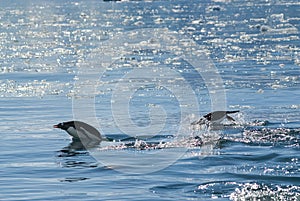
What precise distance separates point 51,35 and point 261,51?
23.3 meters

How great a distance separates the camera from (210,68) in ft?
125

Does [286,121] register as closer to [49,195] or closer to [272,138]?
[272,138]

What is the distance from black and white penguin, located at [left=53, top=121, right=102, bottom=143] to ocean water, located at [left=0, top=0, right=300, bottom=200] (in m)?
0.31

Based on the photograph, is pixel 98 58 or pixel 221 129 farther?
pixel 98 58

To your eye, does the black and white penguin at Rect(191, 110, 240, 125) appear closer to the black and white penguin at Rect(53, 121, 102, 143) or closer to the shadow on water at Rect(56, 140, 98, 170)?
the black and white penguin at Rect(53, 121, 102, 143)

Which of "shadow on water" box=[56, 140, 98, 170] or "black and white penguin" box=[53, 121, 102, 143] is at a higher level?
"black and white penguin" box=[53, 121, 102, 143]

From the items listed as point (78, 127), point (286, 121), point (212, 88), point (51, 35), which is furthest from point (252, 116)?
point (51, 35)

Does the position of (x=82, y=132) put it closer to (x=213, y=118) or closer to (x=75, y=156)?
(x=75, y=156)

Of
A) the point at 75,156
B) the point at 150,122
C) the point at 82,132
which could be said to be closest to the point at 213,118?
the point at 150,122

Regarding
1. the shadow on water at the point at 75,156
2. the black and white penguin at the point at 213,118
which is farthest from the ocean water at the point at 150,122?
the black and white penguin at the point at 213,118

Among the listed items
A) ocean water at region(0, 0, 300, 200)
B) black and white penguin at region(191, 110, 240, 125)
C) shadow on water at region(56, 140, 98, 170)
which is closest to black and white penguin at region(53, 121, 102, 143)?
shadow on water at region(56, 140, 98, 170)

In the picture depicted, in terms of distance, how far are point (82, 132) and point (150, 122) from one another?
3.22 m

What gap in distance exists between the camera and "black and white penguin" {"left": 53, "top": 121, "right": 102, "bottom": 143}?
19.9 metres

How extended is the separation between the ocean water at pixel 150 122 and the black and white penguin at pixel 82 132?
1.02 feet
